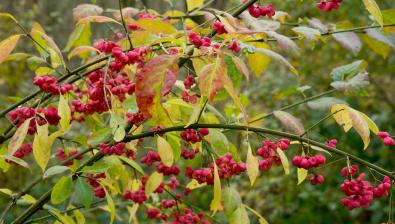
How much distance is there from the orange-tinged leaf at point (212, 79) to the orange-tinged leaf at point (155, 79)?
6cm

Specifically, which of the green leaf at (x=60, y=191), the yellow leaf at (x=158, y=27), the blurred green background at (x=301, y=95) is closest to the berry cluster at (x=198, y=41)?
the yellow leaf at (x=158, y=27)

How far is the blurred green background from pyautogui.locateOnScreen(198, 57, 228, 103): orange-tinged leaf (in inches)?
120

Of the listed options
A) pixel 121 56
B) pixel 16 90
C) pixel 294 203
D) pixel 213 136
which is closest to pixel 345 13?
pixel 294 203

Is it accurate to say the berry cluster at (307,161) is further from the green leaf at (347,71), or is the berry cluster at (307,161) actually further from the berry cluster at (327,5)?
the green leaf at (347,71)

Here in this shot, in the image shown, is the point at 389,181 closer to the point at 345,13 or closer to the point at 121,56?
the point at 121,56

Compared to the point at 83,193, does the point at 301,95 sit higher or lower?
lower

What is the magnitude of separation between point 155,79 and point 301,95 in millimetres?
4036

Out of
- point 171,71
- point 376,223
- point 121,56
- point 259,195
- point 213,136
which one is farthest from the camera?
point 259,195

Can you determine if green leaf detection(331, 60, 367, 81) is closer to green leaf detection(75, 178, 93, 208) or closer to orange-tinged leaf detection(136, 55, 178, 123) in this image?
green leaf detection(75, 178, 93, 208)

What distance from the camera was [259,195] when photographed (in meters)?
5.89

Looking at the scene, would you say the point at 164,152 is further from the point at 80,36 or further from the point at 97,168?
the point at 80,36

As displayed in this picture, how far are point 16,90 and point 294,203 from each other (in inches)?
110

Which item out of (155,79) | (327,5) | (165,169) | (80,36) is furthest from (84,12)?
(155,79)

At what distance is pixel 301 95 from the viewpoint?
17.0ft
